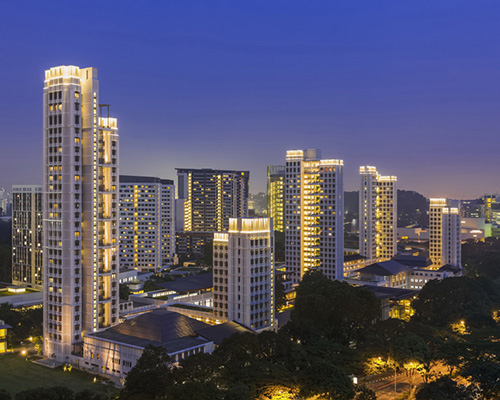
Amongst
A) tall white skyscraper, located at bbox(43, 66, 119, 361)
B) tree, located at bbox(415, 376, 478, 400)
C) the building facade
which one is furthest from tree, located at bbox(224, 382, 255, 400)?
the building facade

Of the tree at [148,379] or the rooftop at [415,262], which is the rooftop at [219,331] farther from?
the rooftop at [415,262]

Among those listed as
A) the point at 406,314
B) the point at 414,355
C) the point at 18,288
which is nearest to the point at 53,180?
the point at 18,288

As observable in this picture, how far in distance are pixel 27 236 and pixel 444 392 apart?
109 m

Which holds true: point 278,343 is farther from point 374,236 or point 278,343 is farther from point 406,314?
point 374,236

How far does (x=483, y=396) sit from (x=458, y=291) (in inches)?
1933

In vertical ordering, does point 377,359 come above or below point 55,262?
below

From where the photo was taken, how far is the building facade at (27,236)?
134 metres

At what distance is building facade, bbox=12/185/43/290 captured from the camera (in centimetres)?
13375

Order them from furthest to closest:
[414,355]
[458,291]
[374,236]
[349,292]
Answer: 1. [374,236]
2. [458,291]
3. [349,292]
4. [414,355]

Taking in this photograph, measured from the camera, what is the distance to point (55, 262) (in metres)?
88.4

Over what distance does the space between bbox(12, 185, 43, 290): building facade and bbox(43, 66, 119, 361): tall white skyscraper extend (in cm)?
4770

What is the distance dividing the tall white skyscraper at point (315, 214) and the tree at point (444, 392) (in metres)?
84.3

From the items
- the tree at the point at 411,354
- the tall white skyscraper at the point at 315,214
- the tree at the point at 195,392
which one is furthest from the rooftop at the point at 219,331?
the tall white skyscraper at the point at 315,214

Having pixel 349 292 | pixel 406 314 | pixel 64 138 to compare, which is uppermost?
pixel 64 138
